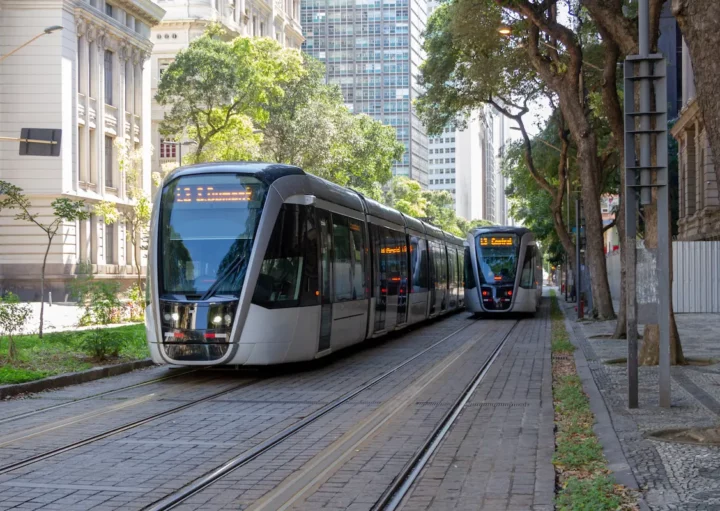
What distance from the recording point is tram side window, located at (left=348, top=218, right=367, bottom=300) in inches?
762

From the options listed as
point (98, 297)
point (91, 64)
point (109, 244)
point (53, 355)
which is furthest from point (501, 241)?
point (91, 64)

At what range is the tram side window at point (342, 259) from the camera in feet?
58.3

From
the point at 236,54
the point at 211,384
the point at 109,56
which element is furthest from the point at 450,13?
the point at 109,56

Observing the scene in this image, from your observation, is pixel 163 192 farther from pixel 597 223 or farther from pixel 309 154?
pixel 309 154

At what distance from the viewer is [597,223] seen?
29.6 metres

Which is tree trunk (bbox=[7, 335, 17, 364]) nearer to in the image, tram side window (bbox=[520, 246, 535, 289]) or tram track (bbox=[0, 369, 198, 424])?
tram track (bbox=[0, 369, 198, 424])

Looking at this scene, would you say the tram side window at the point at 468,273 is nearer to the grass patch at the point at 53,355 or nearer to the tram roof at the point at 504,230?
the tram roof at the point at 504,230

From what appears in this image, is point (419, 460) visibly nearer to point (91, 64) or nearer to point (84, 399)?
point (84, 399)

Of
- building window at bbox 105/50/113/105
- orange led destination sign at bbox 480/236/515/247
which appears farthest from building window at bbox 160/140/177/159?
orange led destination sign at bbox 480/236/515/247

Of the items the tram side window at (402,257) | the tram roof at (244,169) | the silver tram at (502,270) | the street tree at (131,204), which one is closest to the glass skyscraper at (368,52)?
the street tree at (131,204)

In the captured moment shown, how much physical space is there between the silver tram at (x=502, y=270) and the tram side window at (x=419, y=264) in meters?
6.66

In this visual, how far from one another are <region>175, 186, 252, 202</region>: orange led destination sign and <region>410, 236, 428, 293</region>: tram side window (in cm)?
1247

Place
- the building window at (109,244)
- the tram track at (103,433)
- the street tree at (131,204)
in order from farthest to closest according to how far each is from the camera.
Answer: the building window at (109,244)
the street tree at (131,204)
the tram track at (103,433)

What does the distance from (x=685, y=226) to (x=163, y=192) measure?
132 feet
